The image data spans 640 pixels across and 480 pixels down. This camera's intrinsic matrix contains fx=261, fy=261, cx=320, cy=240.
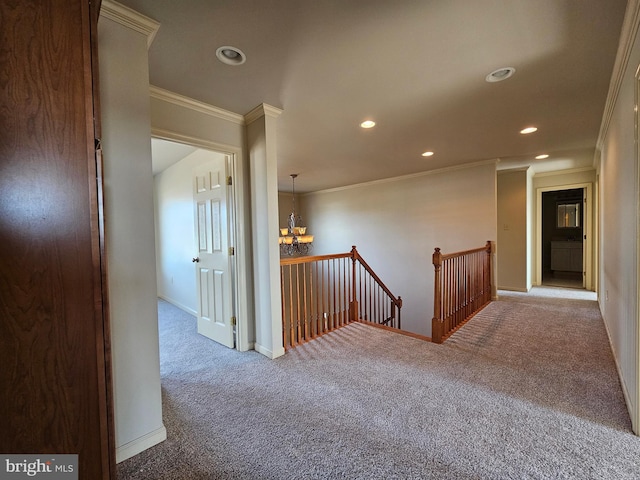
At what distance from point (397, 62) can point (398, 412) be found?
7.65 feet

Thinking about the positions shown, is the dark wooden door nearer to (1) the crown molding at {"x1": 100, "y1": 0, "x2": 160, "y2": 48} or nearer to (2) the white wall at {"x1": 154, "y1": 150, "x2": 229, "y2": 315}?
(1) the crown molding at {"x1": 100, "y1": 0, "x2": 160, "y2": 48}

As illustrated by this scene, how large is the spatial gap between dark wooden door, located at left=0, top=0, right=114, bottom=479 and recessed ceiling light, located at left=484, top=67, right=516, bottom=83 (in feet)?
7.78

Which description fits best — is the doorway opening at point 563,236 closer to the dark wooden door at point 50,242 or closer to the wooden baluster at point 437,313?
the wooden baluster at point 437,313

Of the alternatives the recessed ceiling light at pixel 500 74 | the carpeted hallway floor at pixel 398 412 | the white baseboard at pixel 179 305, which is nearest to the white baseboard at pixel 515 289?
the carpeted hallway floor at pixel 398 412

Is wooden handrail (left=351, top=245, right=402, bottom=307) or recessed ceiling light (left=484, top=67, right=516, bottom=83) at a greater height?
recessed ceiling light (left=484, top=67, right=516, bottom=83)

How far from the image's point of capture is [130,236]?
1.41m

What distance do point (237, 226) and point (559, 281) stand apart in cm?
718

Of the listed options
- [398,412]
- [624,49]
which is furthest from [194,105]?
[624,49]

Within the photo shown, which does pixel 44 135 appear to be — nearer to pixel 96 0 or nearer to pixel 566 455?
pixel 96 0

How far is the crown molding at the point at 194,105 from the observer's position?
2.07 metres

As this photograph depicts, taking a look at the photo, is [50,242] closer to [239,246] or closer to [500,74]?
[239,246]

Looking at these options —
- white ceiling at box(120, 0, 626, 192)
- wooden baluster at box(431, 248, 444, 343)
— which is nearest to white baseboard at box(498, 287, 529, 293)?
white ceiling at box(120, 0, 626, 192)

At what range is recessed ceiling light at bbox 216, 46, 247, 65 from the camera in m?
1.65

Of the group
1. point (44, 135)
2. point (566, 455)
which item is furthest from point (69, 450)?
point (566, 455)
